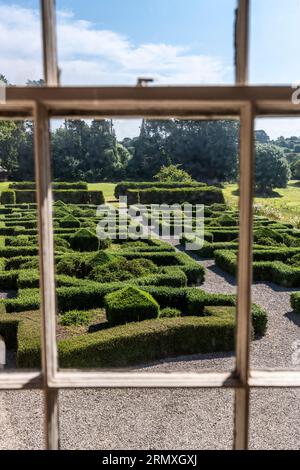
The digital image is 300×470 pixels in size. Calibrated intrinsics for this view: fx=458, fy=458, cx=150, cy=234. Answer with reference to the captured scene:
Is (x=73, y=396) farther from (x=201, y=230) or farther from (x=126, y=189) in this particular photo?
(x=126, y=189)

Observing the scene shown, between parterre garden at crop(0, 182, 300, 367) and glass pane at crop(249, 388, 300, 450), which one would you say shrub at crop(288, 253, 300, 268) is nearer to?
parterre garden at crop(0, 182, 300, 367)

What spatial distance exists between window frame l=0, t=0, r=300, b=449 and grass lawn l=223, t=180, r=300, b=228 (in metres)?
15.3

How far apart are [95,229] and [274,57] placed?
51.0 feet

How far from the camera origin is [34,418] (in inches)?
205

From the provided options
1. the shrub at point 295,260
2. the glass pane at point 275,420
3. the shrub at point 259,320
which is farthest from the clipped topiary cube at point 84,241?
the glass pane at point 275,420

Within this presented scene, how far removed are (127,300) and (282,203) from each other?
73.2 feet

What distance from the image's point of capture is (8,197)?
29031mm

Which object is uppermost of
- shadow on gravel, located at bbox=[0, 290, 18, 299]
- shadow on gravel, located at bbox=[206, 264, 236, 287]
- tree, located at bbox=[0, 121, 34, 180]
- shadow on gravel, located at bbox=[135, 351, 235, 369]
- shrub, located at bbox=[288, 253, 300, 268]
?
tree, located at bbox=[0, 121, 34, 180]

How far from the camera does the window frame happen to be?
3.67ft

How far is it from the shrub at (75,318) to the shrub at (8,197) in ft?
73.9

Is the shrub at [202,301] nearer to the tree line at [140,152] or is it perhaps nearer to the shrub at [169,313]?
the shrub at [169,313]

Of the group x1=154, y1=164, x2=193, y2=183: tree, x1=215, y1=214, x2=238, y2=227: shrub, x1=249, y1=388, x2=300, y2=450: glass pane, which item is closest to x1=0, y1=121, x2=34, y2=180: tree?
x1=154, y1=164, x2=193, y2=183: tree

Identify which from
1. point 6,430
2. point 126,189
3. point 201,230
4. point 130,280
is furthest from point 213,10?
point 126,189

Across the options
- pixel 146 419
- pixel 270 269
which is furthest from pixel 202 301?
pixel 270 269
